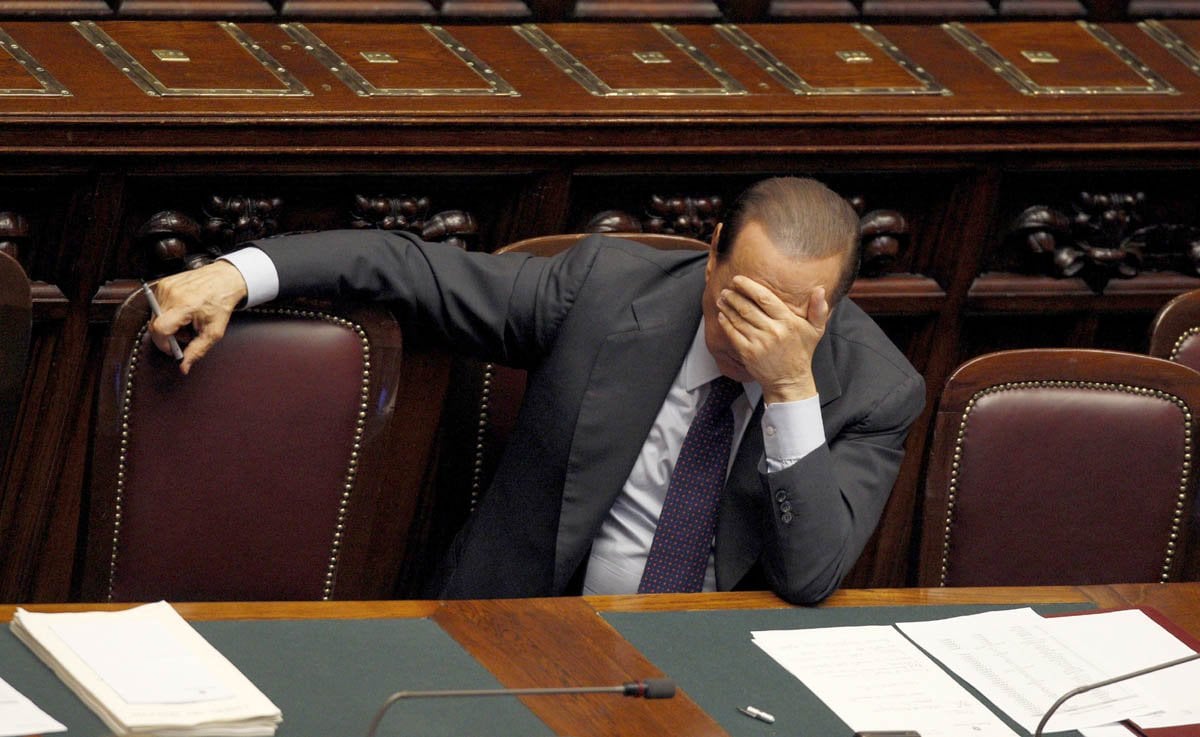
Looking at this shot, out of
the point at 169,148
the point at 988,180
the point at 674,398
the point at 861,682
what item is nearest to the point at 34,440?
the point at 169,148

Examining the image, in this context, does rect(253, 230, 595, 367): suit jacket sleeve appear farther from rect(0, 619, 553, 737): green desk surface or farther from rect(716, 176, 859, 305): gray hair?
rect(0, 619, 553, 737): green desk surface

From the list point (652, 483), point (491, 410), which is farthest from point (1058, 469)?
point (491, 410)

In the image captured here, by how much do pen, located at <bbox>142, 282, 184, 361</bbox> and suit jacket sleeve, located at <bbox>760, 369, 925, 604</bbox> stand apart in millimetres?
Result: 799

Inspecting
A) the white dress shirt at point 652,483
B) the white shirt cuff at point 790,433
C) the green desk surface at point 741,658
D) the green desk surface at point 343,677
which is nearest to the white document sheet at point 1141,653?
the green desk surface at point 741,658

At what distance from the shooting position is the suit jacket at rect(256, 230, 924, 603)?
2.43 meters

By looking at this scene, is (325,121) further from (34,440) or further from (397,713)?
(397,713)

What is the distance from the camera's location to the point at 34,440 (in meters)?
3.02

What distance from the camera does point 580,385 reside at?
249 centimetres

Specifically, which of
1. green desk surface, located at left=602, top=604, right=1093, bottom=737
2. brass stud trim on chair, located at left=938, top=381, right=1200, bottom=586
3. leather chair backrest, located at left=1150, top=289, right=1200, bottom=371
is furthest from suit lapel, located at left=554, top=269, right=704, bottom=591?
leather chair backrest, located at left=1150, top=289, right=1200, bottom=371

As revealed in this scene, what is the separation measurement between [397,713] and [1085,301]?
7.55ft

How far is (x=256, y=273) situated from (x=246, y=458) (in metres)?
0.26

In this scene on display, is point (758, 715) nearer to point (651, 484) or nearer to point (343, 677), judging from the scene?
point (343, 677)

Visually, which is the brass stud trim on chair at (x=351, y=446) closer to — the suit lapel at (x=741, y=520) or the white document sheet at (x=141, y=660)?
the white document sheet at (x=141, y=660)

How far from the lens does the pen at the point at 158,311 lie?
221 cm
